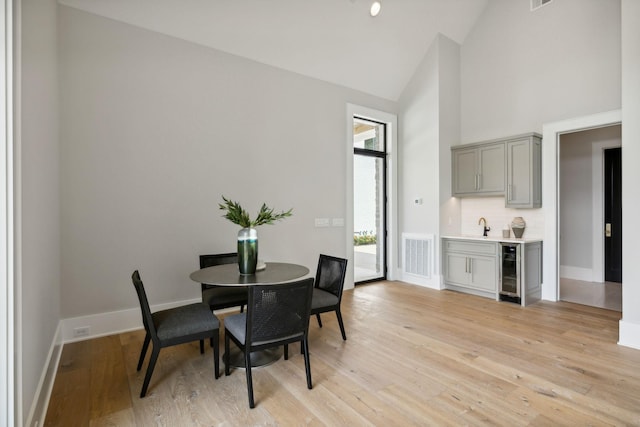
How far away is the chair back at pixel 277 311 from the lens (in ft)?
7.29

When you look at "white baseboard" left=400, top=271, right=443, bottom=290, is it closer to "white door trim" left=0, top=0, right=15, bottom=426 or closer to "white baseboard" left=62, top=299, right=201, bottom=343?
"white baseboard" left=62, top=299, right=201, bottom=343

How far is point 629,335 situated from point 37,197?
497cm

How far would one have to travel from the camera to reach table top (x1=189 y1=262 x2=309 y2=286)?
103 inches

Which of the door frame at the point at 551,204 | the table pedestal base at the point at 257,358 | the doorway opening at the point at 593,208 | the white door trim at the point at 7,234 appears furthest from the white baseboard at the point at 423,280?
the white door trim at the point at 7,234

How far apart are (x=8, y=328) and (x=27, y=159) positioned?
3.16 feet

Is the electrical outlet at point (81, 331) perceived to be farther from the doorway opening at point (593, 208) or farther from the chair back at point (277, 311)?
the doorway opening at point (593, 208)

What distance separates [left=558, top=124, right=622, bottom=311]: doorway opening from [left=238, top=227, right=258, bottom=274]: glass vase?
527 centimetres

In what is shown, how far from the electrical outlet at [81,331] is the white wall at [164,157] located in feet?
0.47

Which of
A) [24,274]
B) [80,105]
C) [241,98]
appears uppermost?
[241,98]

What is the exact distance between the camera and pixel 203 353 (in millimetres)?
3018

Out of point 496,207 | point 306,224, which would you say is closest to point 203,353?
point 306,224

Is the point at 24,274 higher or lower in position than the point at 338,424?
higher

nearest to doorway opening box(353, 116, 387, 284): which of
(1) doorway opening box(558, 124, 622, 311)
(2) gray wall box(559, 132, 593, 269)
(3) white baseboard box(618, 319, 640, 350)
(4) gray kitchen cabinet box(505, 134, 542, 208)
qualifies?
(4) gray kitchen cabinet box(505, 134, 542, 208)

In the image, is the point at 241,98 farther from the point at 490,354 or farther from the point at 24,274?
the point at 490,354
